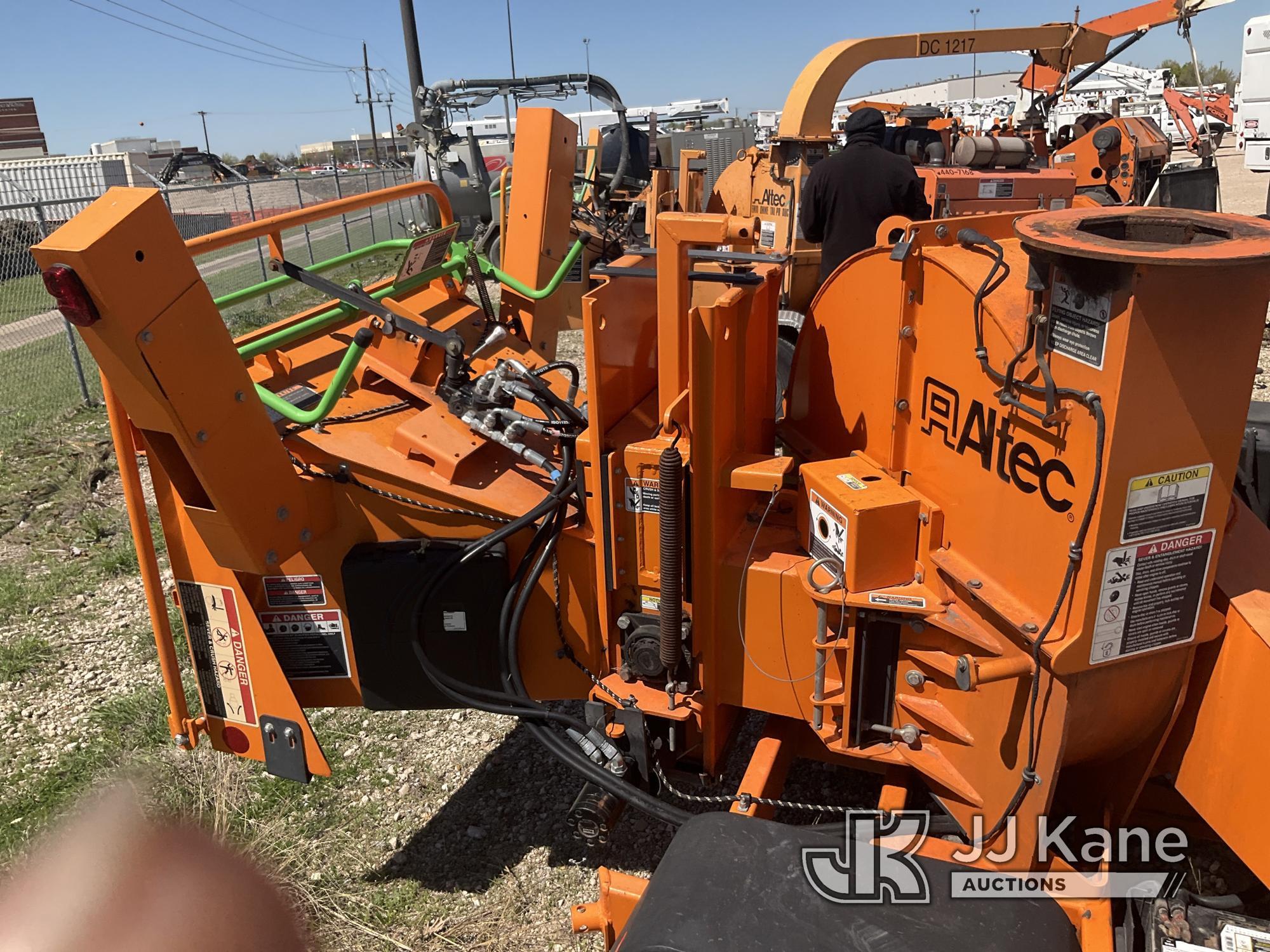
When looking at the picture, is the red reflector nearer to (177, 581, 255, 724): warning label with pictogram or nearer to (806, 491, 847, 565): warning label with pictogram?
(177, 581, 255, 724): warning label with pictogram

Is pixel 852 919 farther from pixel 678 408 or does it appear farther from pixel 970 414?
pixel 678 408

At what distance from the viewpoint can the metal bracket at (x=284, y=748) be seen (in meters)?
3.08

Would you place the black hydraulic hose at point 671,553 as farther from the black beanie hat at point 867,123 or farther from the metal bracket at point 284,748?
the black beanie hat at point 867,123

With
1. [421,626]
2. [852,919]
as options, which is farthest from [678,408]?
[852,919]

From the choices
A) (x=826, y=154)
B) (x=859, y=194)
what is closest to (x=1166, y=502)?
(x=859, y=194)

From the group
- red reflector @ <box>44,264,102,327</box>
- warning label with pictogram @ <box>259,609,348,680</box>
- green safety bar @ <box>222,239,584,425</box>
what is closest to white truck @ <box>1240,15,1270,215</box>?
green safety bar @ <box>222,239,584,425</box>

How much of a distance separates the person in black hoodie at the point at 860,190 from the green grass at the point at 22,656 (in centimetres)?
496

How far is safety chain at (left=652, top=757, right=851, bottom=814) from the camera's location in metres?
2.60

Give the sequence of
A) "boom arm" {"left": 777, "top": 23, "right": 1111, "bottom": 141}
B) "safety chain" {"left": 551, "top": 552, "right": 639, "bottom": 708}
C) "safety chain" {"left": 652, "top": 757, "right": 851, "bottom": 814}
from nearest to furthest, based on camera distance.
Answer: "safety chain" {"left": 652, "top": 757, "right": 851, "bottom": 814} → "safety chain" {"left": 551, "top": 552, "right": 639, "bottom": 708} → "boom arm" {"left": 777, "top": 23, "right": 1111, "bottom": 141}

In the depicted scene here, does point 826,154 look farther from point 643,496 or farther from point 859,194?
point 643,496

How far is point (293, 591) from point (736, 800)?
1.65 meters

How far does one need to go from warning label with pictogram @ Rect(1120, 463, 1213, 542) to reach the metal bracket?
2.64 meters

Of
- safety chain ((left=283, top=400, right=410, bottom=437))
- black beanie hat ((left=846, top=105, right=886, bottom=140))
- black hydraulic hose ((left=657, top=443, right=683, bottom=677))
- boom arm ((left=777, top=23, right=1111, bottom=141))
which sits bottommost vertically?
black hydraulic hose ((left=657, top=443, right=683, bottom=677))

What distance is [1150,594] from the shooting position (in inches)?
75.7
